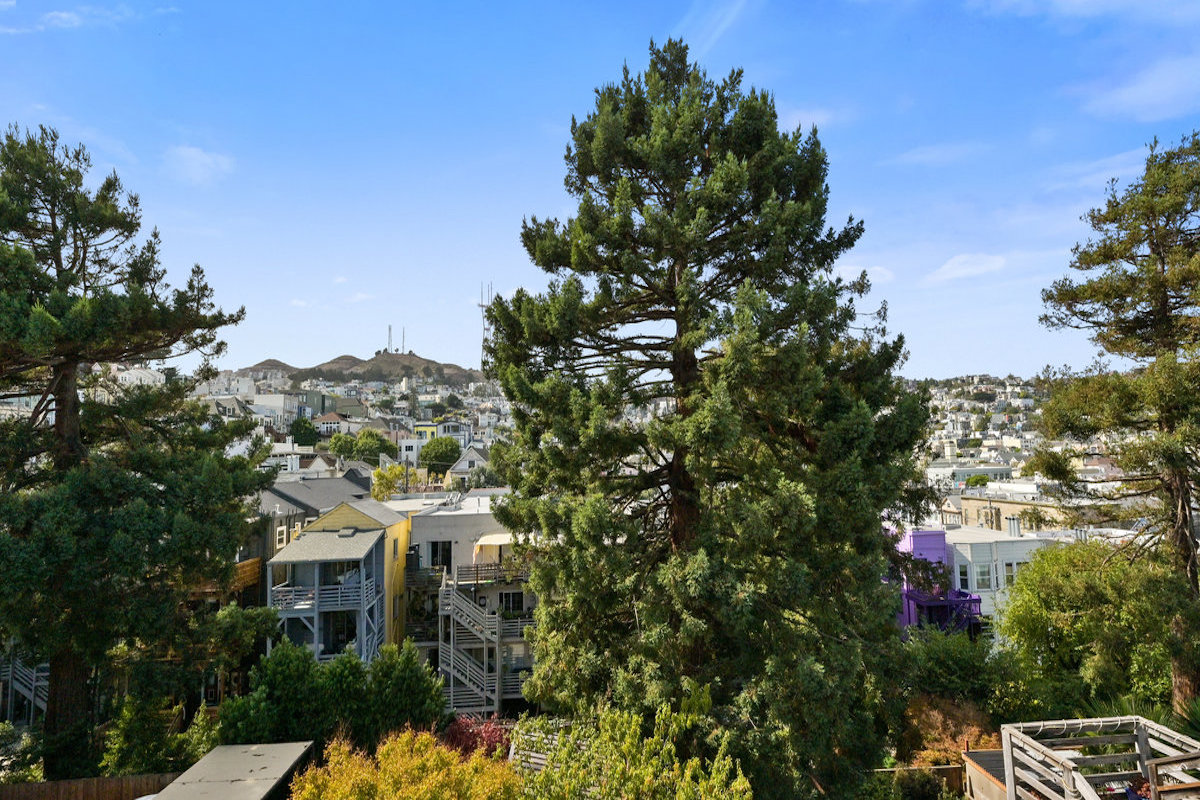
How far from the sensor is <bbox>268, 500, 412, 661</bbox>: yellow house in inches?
821

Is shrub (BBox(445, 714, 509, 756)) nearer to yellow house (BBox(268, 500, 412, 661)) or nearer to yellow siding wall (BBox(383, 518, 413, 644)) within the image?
yellow house (BBox(268, 500, 412, 661))

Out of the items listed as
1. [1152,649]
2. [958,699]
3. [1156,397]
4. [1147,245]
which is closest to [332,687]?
[958,699]

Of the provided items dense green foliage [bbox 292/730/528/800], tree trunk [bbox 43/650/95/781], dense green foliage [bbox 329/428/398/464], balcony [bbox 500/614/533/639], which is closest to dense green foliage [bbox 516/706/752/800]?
dense green foliage [bbox 292/730/528/800]

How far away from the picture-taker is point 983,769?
41.5ft

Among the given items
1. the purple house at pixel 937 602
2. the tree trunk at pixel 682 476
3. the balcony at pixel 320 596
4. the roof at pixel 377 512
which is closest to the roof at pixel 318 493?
the roof at pixel 377 512

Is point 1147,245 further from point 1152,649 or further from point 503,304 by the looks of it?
point 503,304

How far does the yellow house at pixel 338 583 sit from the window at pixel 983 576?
22582 millimetres

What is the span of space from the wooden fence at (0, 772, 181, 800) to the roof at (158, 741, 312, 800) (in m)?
1.55

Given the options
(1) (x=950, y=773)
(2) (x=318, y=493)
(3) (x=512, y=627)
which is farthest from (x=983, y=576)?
(2) (x=318, y=493)

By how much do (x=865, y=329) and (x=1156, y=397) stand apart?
17.0 feet

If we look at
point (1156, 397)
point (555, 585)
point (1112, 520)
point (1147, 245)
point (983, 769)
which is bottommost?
point (983, 769)

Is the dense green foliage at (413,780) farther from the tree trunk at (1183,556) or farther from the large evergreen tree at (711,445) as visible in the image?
the tree trunk at (1183,556)

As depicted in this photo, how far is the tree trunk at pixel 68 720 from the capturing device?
12.9 metres

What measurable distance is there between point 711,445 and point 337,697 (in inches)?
310
